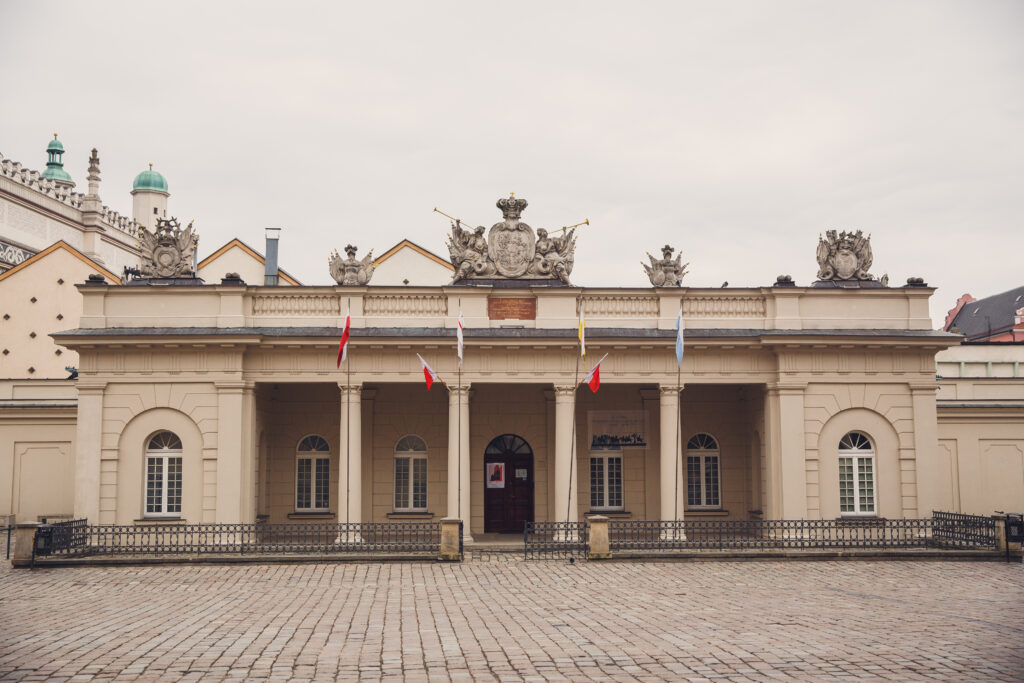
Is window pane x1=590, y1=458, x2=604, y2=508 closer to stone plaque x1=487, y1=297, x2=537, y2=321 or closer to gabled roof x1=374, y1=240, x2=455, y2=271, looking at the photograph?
stone plaque x1=487, y1=297, x2=537, y2=321

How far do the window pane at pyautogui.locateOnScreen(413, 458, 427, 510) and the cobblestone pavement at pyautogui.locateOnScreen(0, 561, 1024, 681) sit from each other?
26.5 ft

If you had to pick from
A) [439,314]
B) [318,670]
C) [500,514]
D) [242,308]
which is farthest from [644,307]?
[318,670]

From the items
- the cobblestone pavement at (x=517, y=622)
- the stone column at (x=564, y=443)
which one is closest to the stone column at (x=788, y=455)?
the cobblestone pavement at (x=517, y=622)

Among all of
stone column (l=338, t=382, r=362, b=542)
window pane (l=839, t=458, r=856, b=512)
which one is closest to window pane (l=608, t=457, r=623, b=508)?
window pane (l=839, t=458, r=856, b=512)

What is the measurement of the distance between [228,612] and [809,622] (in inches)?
385

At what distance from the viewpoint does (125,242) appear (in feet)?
211

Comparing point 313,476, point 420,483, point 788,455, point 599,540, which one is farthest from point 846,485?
point 313,476

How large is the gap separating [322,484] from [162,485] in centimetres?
530

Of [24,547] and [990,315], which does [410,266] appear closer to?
[24,547]

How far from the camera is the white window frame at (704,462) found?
31.0m

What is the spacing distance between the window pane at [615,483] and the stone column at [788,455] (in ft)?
16.8

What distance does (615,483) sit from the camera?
31016 mm

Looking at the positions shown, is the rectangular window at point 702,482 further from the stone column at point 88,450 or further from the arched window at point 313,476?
the stone column at point 88,450

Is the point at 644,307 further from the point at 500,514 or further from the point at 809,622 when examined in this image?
the point at 809,622
